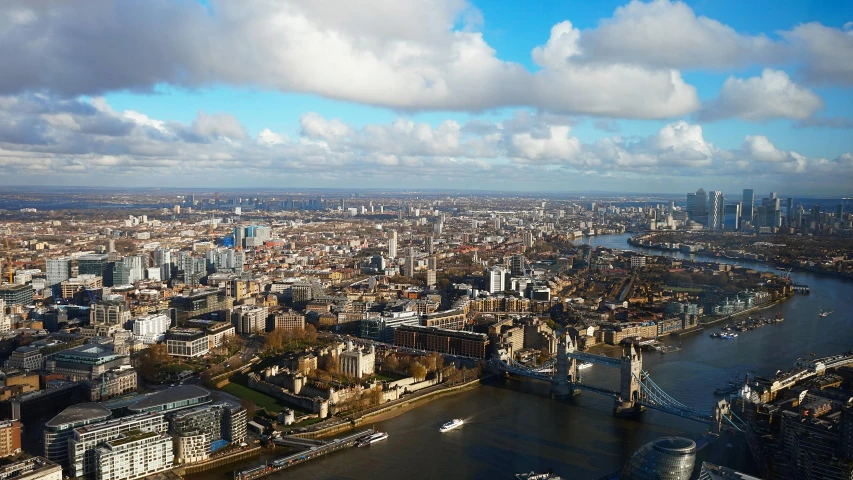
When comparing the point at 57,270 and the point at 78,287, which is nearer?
the point at 78,287

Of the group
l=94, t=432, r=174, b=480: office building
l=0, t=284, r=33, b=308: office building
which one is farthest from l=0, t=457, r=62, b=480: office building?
l=0, t=284, r=33, b=308: office building

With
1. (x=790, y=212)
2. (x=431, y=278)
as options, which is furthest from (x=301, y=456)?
(x=790, y=212)

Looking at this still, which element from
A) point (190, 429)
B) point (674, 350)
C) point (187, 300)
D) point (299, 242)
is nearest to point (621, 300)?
point (674, 350)

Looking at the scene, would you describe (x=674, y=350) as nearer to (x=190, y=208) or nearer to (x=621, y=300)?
(x=621, y=300)

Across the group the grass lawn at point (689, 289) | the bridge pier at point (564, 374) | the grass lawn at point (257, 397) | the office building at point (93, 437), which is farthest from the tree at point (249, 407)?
the grass lawn at point (689, 289)

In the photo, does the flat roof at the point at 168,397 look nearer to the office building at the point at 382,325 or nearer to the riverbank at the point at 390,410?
the riverbank at the point at 390,410

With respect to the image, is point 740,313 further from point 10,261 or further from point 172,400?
point 10,261
